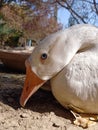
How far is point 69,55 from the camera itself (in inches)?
84.2

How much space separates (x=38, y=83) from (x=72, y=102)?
10.5 inches

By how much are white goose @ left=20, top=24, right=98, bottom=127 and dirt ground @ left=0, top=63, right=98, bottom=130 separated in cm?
7

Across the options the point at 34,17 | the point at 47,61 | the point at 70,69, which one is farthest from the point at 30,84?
the point at 34,17

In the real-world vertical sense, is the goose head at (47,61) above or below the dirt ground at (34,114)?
above

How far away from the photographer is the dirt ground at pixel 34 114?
1.91 metres

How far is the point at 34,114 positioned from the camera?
6.86 ft

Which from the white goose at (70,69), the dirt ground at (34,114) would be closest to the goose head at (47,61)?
the white goose at (70,69)

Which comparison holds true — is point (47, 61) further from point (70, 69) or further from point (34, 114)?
point (34, 114)

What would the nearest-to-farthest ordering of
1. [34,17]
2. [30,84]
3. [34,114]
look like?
[34,114] < [30,84] < [34,17]

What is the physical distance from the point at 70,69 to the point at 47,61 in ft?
0.56

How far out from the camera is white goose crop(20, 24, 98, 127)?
2.04m

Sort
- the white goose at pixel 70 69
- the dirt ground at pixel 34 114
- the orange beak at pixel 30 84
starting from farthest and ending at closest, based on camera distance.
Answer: the orange beak at pixel 30 84 < the white goose at pixel 70 69 < the dirt ground at pixel 34 114

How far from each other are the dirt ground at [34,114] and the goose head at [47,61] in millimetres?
107

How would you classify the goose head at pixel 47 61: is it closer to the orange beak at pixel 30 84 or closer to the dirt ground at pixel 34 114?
the orange beak at pixel 30 84
